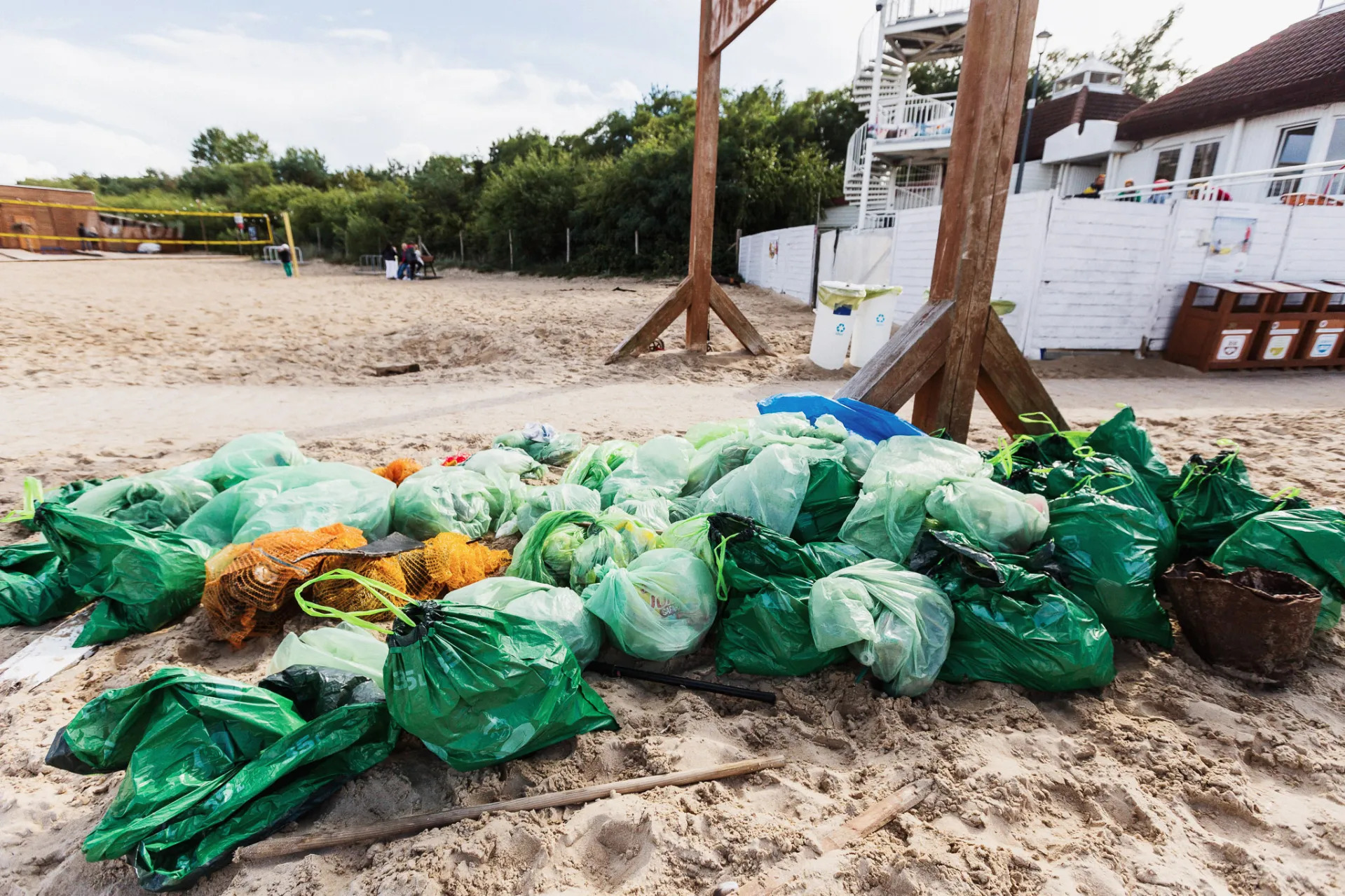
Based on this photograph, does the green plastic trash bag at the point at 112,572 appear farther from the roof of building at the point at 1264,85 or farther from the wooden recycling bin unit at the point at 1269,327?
the roof of building at the point at 1264,85

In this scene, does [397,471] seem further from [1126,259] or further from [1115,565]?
[1126,259]

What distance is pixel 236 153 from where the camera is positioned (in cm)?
5806

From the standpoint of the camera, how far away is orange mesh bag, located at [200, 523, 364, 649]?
7.13 ft

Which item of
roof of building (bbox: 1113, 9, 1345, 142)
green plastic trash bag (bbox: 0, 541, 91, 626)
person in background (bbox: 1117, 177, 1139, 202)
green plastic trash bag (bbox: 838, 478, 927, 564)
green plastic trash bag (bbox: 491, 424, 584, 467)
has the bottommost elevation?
green plastic trash bag (bbox: 0, 541, 91, 626)

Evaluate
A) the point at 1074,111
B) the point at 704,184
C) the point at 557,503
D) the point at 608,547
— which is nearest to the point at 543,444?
the point at 557,503

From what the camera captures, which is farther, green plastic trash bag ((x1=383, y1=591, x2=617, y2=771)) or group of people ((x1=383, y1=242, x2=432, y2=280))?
group of people ((x1=383, y1=242, x2=432, y2=280))

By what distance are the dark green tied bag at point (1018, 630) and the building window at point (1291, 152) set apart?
48.1 ft

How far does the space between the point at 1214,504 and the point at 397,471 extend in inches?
144

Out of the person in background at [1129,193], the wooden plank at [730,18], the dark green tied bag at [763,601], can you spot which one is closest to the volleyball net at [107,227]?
the wooden plank at [730,18]

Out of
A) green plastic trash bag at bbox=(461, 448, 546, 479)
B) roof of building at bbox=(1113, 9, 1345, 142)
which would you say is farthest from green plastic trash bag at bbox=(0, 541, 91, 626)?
roof of building at bbox=(1113, 9, 1345, 142)

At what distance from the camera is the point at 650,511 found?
2600 millimetres

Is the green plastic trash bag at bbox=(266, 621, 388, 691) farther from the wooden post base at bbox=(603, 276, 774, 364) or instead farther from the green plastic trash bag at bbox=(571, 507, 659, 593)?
the wooden post base at bbox=(603, 276, 774, 364)

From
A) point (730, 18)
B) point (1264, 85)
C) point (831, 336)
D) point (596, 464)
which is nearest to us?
point (596, 464)

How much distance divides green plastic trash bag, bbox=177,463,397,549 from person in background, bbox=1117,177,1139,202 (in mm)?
11638
